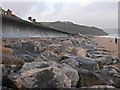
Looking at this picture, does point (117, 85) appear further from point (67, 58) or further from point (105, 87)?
point (67, 58)

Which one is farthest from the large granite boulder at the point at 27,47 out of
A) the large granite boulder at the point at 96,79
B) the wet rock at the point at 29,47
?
the large granite boulder at the point at 96,79

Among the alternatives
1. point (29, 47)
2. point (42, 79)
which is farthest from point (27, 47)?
point (42, 79)

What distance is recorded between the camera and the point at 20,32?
10.8 meters

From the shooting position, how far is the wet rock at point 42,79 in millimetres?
4672

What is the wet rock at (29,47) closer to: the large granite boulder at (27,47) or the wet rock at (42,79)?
the large granite boulder at (27,47)

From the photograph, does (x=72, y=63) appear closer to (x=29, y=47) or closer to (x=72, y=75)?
(x=72, y=75)

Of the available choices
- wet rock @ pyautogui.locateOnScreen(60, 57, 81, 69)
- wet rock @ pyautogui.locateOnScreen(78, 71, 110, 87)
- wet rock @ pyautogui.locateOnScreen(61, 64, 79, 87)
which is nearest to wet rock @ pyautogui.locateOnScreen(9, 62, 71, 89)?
wet rock @ pyautogui.locateOnScreen(61, 64, 79, 87)

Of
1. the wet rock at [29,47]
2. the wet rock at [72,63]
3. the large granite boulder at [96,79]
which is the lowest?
the large granite boulder at [96,79]

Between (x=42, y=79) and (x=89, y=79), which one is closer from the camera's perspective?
(x=42, y=79)


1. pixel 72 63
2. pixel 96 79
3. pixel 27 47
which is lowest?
pixel 96 79

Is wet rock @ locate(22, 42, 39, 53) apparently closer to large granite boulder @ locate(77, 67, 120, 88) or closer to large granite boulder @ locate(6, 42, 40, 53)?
large granite boulder @ locate(6, 42, 40, 53)

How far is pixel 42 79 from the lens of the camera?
15.5 feet

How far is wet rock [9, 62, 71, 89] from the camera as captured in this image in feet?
15.3

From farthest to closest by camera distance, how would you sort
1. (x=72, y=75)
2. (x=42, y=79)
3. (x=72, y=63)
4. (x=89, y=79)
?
(x=72, y=63) < (x=89, y=79) < (x=72, y=75) < (x=42, y=79)
